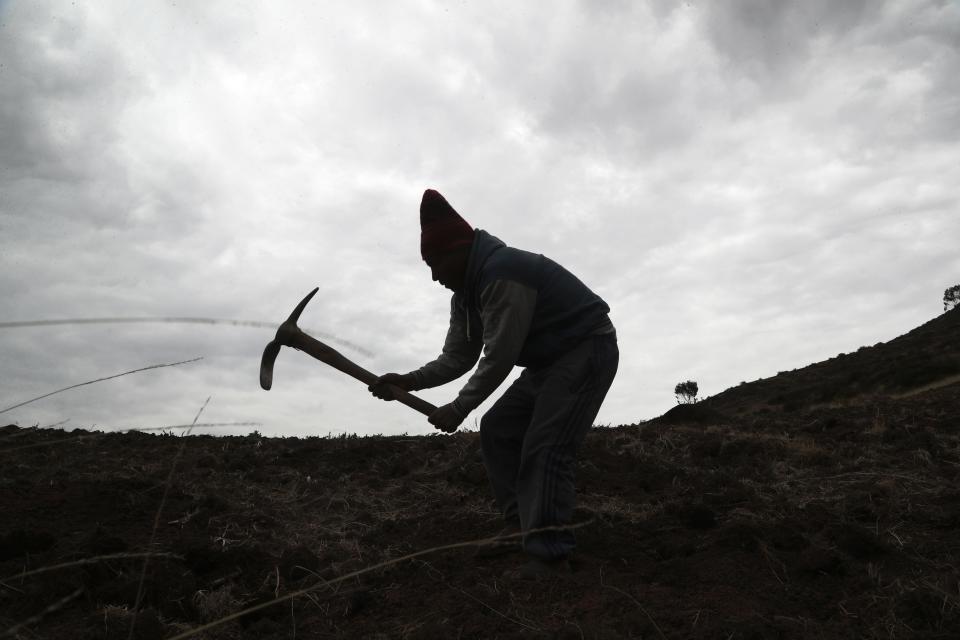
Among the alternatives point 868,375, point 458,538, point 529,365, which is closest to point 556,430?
point 529,365

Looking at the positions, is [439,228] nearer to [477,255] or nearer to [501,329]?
[477,255]

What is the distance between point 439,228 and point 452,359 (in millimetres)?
747

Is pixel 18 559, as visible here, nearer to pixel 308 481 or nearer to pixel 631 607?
pixel 308 481

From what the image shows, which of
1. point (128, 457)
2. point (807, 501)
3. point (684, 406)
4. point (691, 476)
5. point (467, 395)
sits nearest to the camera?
point (467, 395)

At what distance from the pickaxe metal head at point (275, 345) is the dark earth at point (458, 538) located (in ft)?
2.51

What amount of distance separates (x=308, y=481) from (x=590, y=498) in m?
1.79

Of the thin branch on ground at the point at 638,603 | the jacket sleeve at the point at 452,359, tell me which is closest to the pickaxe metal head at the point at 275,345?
the jacket sleeve at the point at 452,359

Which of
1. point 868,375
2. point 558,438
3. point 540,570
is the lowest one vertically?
point 540,570

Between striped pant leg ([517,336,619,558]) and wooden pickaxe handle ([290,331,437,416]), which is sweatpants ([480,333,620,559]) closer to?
striped pant leg ([517,336,619,558])

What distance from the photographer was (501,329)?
2928mm

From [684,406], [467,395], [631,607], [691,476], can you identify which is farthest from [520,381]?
[684,406]

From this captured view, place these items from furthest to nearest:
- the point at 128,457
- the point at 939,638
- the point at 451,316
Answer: the point at 128,457
the point at 451,316
the point at 939,638

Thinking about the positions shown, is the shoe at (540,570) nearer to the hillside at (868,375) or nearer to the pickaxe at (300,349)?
the pickaxe at (300,349)

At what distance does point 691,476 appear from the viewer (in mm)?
4461
